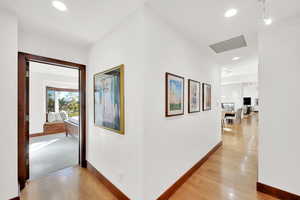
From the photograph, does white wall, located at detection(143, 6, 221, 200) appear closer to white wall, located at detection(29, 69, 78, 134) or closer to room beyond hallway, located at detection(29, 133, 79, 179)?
room beyond hallway, located at detection(29, 133, 79, 179)

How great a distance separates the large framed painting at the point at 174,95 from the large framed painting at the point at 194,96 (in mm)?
282

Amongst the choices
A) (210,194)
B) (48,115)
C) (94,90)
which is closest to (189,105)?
(210,194)

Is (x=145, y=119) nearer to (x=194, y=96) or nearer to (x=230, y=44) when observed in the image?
(x=194, y=96)

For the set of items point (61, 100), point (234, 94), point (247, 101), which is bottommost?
point (247, 101)

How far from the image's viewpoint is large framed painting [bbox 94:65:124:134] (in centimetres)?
172

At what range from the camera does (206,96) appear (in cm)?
296

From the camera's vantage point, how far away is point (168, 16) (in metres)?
1.69

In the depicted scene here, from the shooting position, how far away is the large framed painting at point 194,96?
231 cm

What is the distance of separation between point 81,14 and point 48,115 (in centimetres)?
541

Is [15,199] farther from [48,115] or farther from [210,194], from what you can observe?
[48,115]

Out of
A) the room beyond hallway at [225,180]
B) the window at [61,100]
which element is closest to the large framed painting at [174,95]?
the room beyond hallway at [225,180]

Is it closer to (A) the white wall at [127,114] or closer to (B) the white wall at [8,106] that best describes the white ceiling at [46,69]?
(B) the white wall at [8,106]

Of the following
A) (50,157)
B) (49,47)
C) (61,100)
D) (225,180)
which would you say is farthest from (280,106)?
(61,100)

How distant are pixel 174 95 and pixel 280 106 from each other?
1.52 m
